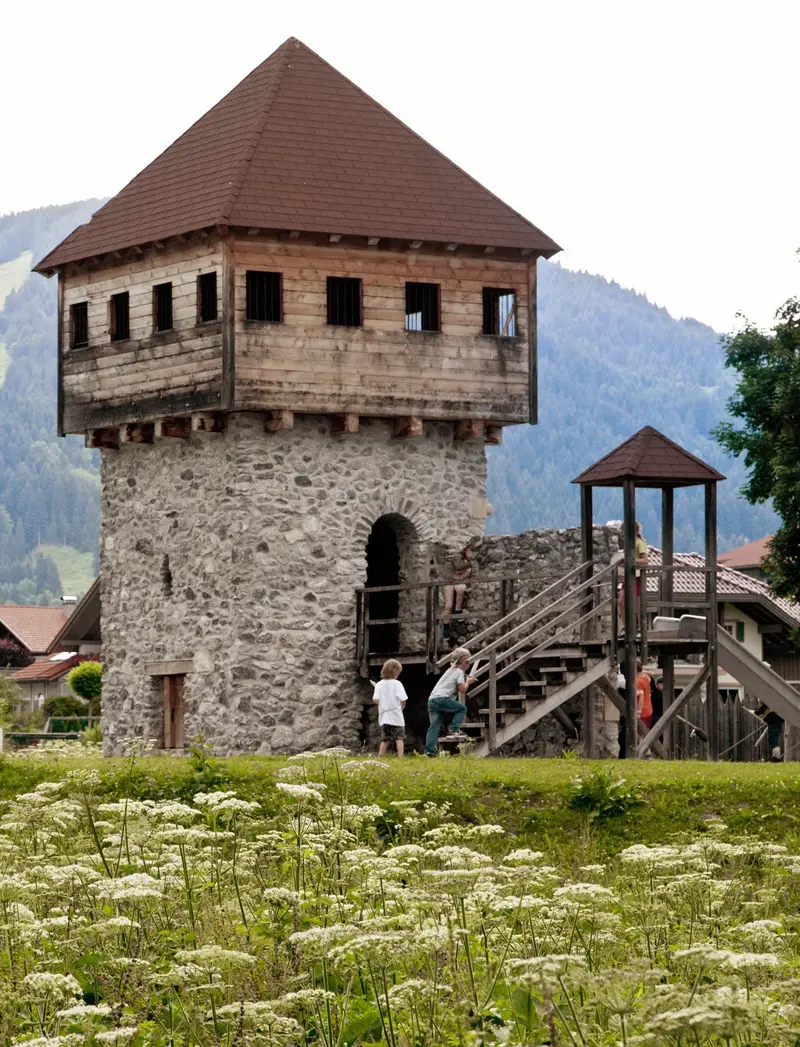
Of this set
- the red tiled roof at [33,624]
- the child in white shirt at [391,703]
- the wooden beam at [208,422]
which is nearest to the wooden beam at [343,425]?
the wooden beam at [208,422]

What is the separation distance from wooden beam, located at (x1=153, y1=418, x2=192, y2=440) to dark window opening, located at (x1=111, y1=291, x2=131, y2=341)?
85.6 inches

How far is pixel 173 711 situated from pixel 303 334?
20.3 ft

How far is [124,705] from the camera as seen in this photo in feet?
98.7

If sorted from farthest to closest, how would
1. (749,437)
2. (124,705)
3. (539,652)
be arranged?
(749,437), (124,705), (539,652)

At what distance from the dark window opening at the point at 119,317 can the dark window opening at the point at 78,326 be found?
0.86m

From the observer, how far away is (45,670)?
76.2 meters

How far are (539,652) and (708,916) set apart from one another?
50.2ft

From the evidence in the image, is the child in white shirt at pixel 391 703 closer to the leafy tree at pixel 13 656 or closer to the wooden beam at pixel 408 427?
the wooden beam at pixel 408 427

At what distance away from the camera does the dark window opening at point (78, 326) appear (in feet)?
102

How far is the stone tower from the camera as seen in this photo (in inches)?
1097

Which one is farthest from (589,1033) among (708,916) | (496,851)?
(496,851)

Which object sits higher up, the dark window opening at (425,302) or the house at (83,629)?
the dark window opening at (425,302)

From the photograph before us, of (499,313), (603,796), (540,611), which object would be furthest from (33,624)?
(603,796)

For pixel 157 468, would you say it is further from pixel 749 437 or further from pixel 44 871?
pixel 44 871
